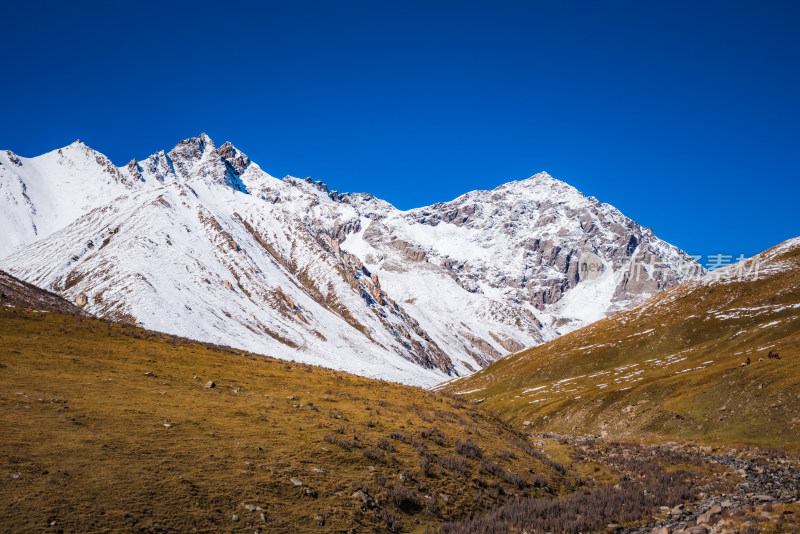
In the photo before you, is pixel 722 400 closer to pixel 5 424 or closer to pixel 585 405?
pixel 585 405

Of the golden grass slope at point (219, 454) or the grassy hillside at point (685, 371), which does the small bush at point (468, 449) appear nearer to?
the golden grass slope at point (219, 454)

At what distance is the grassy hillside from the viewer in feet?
145

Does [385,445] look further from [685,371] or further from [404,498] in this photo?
[685,371]

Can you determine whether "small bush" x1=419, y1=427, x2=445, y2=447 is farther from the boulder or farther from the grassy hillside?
the grassy hillside

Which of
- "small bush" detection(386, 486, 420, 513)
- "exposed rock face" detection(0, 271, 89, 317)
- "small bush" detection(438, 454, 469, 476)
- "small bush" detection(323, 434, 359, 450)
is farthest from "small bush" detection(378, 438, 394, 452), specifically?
"exposed rock face" detection(0, 271, 89, 317)

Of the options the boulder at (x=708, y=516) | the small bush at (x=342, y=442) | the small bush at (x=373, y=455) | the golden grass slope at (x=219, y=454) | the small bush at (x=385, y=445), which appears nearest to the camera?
the golden grass slope at (x=219, y=454)

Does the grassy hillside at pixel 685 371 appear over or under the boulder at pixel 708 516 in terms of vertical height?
over

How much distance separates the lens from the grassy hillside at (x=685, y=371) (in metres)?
44.2

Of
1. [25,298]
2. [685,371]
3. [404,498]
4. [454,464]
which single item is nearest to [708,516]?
[454,464]

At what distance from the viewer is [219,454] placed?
1994cm

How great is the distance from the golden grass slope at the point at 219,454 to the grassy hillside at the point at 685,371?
2160 cm

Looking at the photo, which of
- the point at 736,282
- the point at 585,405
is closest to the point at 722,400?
the point at 585,405

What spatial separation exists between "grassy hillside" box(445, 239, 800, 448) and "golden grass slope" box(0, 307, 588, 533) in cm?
2160

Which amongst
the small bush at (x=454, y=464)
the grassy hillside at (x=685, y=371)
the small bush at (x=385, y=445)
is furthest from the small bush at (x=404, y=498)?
the grassy hillside at (x=685, y=371)
